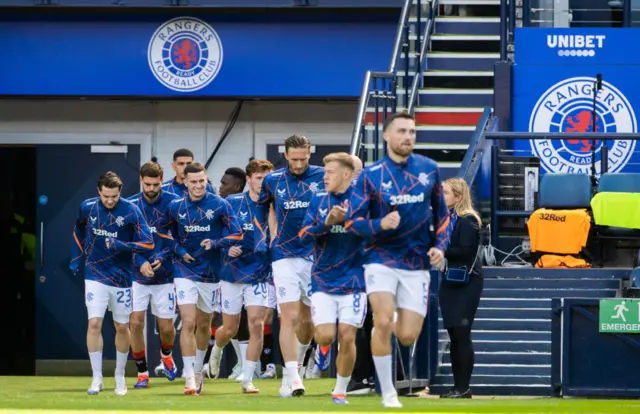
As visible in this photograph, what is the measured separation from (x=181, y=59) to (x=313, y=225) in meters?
9.56

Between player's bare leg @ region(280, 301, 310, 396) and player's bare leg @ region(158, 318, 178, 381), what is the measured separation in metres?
2.69

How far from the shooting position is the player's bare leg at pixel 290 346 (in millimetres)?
13188

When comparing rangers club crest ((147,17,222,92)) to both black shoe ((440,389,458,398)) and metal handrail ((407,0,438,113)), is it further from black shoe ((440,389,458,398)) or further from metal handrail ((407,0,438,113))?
black shoe ((440,389,458,398))

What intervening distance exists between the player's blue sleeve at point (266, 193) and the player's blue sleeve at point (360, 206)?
224cm

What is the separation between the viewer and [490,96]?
19.4 metres

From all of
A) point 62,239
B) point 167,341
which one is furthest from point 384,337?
point 62,239

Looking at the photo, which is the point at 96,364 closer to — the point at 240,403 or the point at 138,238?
the point at 138,238

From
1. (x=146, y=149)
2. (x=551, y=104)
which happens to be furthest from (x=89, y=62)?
(x=551, y=104)

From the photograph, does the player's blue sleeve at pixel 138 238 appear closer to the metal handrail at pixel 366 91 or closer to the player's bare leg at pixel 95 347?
the player's bare leg at pixel 95 347

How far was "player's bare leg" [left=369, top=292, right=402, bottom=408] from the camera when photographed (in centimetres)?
1134

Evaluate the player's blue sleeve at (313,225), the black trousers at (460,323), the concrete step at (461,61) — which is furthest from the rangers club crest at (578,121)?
the player's blue sleeve at (313,225)

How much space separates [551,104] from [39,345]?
839cm

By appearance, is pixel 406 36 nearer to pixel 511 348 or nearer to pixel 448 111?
pixel 448 111

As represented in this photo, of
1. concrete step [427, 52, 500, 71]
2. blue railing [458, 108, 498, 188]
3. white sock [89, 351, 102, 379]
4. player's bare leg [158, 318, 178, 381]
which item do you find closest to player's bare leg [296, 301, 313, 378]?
white sock [89, 351, 102, 379]
